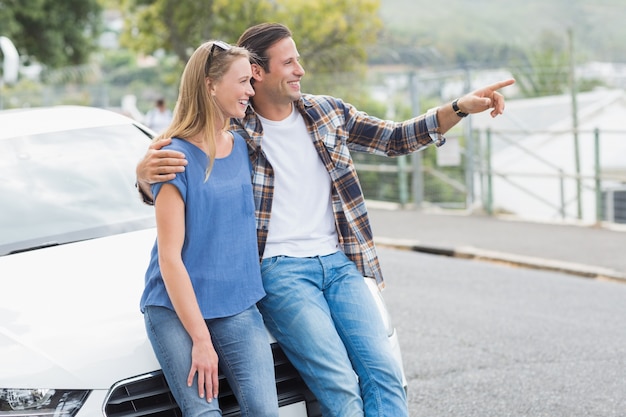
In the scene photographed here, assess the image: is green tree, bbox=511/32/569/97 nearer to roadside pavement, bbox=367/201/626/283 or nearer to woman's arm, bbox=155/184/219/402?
roadside pavement, bbox=367/201/626/283

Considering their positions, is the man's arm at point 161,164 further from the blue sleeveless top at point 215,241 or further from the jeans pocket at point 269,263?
the jeans pocket at point 269,263

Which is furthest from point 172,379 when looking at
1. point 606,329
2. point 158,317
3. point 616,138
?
point 616,138

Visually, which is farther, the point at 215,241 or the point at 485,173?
the point at 485,173

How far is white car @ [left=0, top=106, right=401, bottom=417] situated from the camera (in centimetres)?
330

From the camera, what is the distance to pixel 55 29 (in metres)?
32.6

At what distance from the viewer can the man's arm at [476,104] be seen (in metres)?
3.92

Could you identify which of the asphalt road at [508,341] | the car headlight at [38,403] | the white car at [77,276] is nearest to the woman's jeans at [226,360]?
the white car at [77,276]

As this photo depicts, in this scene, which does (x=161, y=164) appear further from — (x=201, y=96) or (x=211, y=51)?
(x=211, y=51)

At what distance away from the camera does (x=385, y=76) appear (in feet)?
54.7

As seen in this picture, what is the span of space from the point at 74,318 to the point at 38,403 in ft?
1.23

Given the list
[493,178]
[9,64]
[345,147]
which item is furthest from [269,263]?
[9,64]

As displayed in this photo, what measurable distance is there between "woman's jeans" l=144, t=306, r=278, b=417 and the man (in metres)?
0.21

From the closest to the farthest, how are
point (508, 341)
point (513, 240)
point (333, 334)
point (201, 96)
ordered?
point (201, 96), point (333, 334), point (508, 341), point (513, 240)

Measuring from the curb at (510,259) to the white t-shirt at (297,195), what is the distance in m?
6.68
